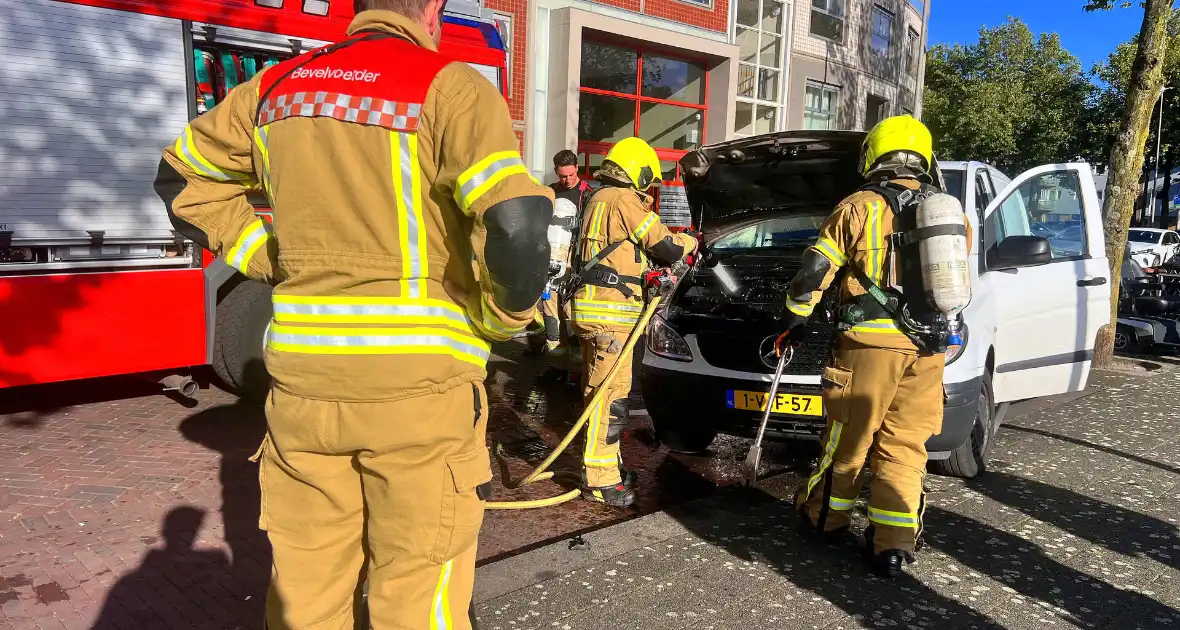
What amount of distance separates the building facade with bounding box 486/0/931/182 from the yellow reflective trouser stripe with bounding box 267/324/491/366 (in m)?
11.3

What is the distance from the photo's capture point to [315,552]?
1.95 meters

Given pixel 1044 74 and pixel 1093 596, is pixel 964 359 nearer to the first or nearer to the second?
pixel 1093 596

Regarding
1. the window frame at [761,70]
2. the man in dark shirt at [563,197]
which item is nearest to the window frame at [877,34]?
the window frame at [761,70]

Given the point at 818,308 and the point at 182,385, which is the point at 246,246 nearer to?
the point at 818,308

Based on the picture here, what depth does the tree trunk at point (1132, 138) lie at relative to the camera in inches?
323

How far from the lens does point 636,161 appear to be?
442 centimetres

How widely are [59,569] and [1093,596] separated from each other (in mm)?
4180

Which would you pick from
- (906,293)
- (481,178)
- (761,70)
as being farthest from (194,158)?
(761,70)

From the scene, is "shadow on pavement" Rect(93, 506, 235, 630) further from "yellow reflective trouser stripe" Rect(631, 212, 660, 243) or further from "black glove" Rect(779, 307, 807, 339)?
"black glove" Rect(779, 307, 807, 339)

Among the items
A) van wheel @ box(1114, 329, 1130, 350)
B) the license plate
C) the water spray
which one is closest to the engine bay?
the water spray

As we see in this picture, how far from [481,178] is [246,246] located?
2.49ft

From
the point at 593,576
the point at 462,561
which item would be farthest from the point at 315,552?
the point at 593,576

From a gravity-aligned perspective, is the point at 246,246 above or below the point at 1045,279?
above

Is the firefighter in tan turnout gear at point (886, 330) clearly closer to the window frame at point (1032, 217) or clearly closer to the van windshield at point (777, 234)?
the window frame at point (1032, 217)
